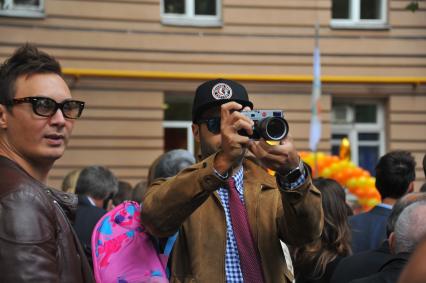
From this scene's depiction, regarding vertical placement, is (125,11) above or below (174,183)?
above

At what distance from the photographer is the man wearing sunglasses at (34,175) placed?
211cm

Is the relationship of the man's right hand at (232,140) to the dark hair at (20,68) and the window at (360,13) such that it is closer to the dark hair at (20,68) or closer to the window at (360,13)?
the dark hair at (20,68)

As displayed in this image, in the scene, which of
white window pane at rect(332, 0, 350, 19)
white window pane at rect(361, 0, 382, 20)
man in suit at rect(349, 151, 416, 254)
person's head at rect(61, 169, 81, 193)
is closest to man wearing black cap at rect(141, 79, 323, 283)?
man in suit at rect(349, 151, 416, 254)

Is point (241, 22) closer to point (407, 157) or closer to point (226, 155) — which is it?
point (407, 157)

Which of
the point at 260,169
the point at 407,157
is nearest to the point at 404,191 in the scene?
the point at 407,157

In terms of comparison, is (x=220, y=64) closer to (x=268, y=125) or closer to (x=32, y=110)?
(x=268, y=125)

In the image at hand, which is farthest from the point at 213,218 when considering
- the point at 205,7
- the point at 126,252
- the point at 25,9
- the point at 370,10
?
the point at 370,10

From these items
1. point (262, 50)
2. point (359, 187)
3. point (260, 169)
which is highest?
point (262, 50)

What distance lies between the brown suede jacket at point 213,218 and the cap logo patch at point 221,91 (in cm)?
35

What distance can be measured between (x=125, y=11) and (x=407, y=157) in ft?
29.5

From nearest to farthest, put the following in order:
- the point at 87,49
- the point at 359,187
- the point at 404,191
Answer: the point at 404,191
the point at 359,187
the point at 87,49

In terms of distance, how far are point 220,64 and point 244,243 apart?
11.2 m

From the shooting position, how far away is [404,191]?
18.5ft

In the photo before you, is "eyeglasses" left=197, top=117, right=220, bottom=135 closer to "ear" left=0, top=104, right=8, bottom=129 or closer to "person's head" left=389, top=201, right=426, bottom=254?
"person's head" left=389, top=201, right=426, bottom=254
